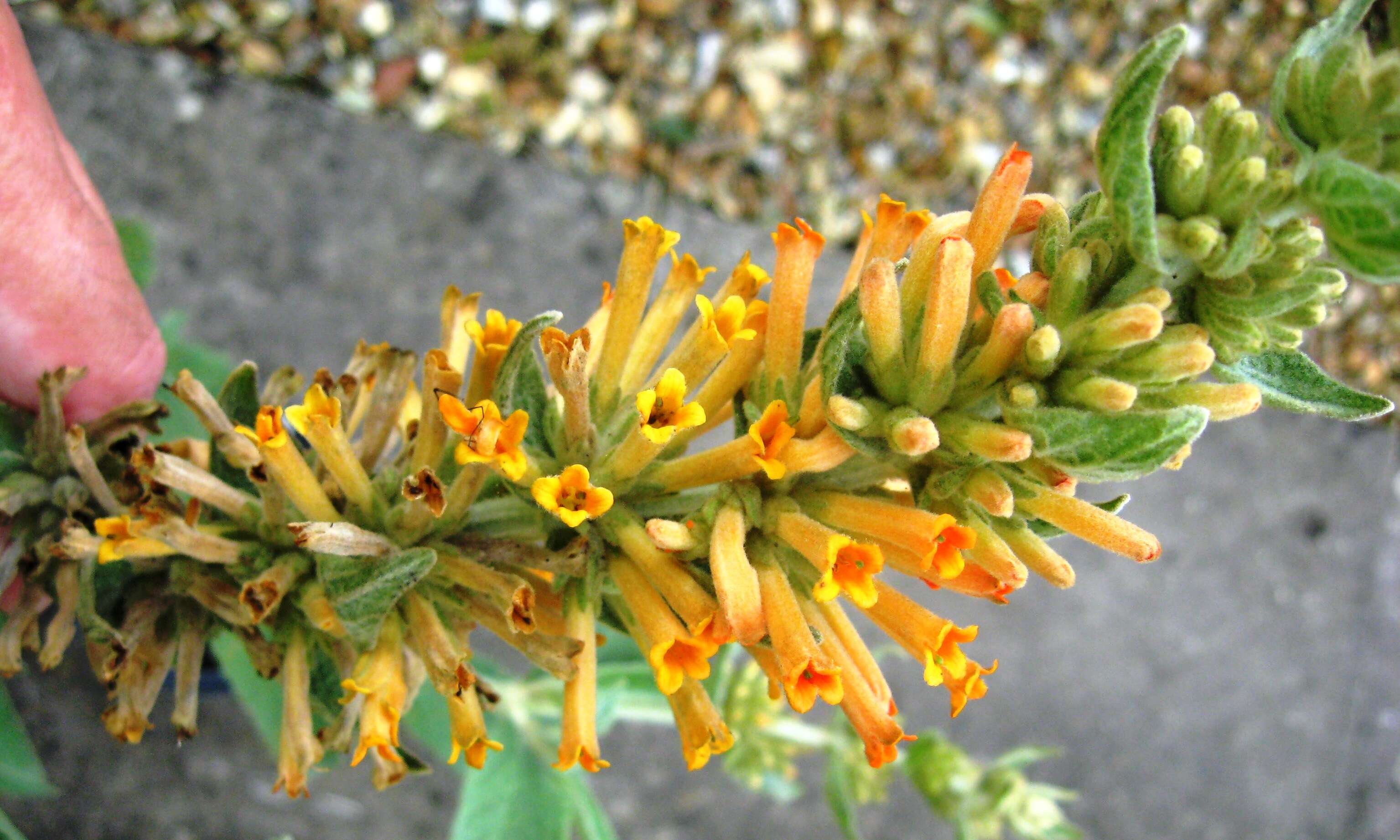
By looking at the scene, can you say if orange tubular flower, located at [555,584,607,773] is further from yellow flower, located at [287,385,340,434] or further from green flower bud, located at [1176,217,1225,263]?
green flower bud, located at [1176,217,1225,263]

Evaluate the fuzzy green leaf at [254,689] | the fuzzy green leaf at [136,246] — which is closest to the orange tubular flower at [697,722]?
the fuzzy green leaf at [254,689]

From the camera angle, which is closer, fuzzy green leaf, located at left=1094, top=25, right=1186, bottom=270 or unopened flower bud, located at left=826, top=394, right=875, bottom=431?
fuzzy green leaf, located at left=1094, top=25, right=1186, bottom=270

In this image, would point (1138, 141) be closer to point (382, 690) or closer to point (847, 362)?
point (847, 362)

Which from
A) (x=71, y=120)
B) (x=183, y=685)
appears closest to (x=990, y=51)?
(x=71, y=120)

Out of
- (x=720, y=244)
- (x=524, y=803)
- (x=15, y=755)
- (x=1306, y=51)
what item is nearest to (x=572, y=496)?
(x=1306, y=51)

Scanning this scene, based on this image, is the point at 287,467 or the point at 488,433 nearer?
the point at 488,433

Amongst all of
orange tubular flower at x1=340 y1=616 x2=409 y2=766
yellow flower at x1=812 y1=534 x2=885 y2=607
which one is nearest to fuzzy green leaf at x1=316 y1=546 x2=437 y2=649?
orange tubular flower at x1=340 y1=616 x2=409 y2=766

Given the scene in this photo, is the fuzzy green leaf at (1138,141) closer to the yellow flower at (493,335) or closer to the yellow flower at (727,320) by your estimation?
the yellow flower at (727,320)
